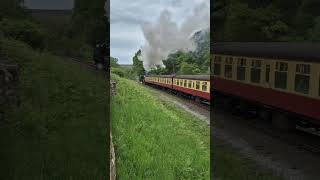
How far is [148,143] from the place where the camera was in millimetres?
8258

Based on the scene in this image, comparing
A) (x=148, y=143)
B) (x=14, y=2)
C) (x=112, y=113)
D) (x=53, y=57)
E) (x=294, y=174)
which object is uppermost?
(x=14, y=2)

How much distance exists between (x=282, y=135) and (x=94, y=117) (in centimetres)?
648

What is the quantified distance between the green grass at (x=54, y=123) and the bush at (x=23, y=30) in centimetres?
25

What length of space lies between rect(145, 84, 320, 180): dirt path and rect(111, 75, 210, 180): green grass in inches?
73.0

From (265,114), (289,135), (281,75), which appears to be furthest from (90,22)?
(265,114)

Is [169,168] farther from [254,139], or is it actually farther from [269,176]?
[254,139]

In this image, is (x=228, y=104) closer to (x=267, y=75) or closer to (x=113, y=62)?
(x=267, y=75)

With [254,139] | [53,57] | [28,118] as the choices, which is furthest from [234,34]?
[28,118]

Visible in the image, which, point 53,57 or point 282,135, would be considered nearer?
point 53,57

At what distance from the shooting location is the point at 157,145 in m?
8.11

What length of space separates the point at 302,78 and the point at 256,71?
227 centimetres

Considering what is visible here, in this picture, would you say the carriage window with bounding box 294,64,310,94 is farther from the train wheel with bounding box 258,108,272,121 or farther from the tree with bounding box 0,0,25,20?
the tree with bounding box 0,0,25,20

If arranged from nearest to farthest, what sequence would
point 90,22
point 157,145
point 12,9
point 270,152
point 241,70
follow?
point 157,145, point 90,22, point 12,9, point 270,152, point 241,70

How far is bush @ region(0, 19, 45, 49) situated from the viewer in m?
9.41
